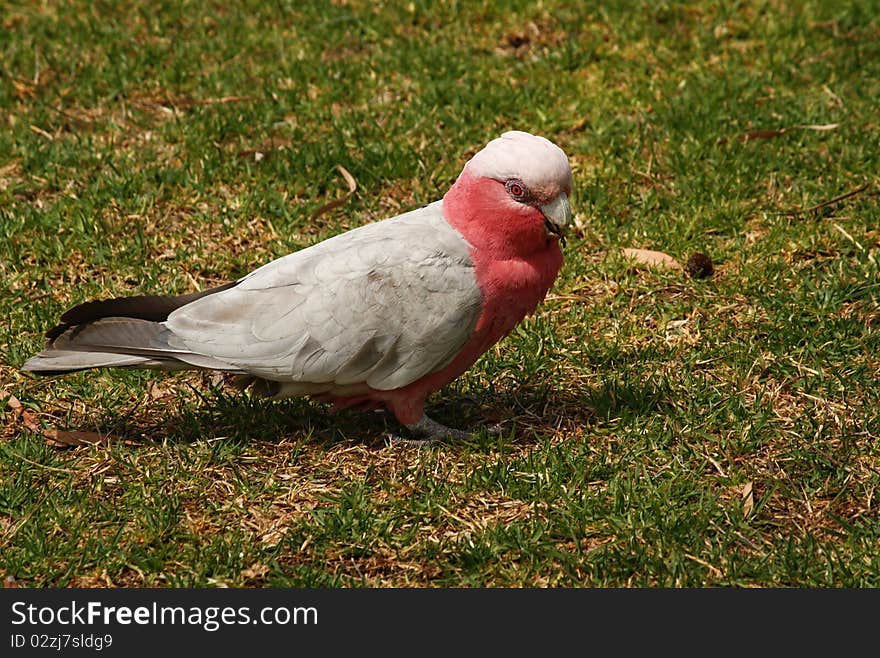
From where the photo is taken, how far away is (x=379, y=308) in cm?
384

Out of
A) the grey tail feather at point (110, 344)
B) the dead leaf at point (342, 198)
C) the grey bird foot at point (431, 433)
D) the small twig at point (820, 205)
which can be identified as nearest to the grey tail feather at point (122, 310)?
the grey tail feather at point (110, 344)

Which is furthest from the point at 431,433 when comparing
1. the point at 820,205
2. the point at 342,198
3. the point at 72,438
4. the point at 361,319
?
the point at 820,205

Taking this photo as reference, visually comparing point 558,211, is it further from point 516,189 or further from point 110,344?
point 110,344

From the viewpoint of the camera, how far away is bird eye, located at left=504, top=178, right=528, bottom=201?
3742 millimetres

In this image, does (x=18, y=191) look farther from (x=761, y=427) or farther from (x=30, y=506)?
(x=761, y=427)

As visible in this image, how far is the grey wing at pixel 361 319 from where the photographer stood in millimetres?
3822

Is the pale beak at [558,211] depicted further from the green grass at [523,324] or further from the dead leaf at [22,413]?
the dead leaf at [22,413]

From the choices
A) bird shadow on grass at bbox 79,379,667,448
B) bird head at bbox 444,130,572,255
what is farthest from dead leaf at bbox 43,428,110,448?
bird head at bbox 444,130,572,255

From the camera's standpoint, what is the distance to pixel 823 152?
228 inches

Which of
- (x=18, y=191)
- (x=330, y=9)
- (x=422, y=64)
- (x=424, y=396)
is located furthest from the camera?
(x=330, y=9)

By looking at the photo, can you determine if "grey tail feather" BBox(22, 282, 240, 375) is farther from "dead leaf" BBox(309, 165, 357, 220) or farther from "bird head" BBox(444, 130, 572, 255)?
"dead leaf" BBox(309, 165, 357, 220)

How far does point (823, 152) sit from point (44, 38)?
461cm

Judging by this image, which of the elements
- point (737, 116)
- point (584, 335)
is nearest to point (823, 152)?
point (737, 116)

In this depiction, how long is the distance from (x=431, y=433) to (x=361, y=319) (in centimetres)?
59
